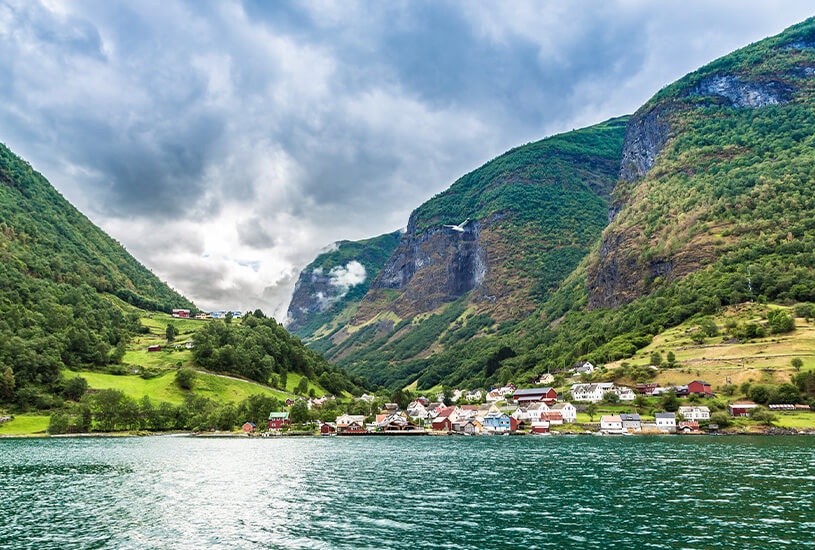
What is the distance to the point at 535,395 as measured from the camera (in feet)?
571

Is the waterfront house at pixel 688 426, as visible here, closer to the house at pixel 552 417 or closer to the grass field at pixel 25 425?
the house at pixel 552 417

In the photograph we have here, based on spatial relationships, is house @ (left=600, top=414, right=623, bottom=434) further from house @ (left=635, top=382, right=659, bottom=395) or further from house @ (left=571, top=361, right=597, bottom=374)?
house @ (left=571, top=361, right=597, bottom=374)

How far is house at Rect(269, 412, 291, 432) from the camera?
150m

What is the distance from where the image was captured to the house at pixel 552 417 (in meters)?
141

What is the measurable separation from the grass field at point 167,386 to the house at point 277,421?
25338 millimetres

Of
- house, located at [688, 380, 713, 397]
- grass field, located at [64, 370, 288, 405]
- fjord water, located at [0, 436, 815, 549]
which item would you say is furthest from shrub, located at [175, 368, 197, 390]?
house, located at [688, 380, 713, 397]

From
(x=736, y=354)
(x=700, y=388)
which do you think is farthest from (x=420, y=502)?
(x=736, y=354)

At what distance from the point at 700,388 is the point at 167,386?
152 meters

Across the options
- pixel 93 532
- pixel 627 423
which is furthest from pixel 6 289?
pixel 627 423

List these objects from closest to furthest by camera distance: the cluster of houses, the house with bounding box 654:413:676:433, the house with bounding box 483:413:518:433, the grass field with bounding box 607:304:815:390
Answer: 1. the cluster of houses
2. the house with bounding box 654:413:676:433
3. the grass field with bounding box 607:304:815:390
4. the house with bounding box 483:413:518:433

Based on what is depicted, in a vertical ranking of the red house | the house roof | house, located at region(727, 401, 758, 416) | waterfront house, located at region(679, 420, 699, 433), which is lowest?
waterfront house, located at region(679, 420, 699, 433)

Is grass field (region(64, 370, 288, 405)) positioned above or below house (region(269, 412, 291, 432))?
above

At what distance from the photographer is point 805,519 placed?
30.9 meters

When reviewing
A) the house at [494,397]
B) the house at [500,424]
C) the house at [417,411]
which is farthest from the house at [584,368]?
the house at [417,411]
